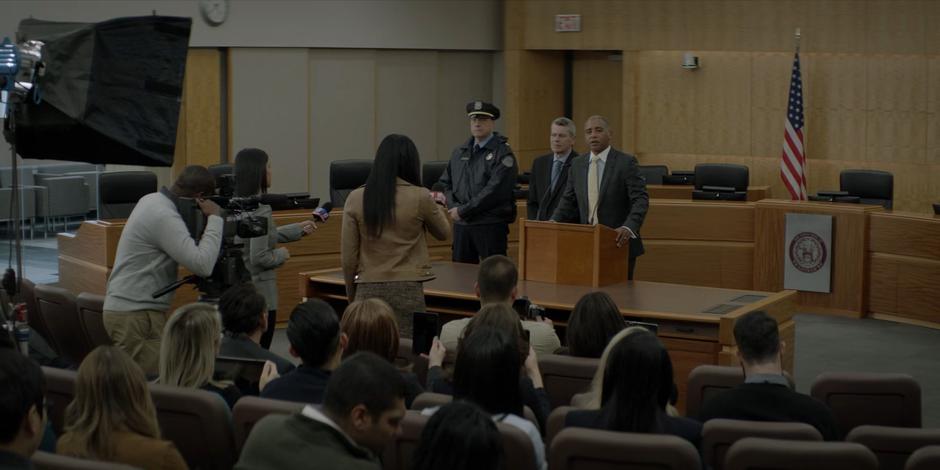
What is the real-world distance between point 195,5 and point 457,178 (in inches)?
194

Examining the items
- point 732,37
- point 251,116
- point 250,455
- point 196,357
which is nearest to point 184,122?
point 251,116

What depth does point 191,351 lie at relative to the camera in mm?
4234

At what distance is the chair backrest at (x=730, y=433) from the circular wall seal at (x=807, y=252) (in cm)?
627

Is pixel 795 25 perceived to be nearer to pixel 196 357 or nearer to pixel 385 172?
pixel 385 172

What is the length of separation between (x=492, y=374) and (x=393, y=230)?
267 centimetres

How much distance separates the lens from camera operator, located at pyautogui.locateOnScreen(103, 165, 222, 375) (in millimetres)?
5500

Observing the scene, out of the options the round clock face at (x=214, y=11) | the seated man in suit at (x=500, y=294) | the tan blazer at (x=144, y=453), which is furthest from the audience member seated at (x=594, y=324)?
the round clock face at (x=214, y=11)

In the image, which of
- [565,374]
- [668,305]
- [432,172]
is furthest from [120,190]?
[565,374]

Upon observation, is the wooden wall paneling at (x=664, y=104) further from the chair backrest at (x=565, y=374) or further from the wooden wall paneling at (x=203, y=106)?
the chair backrest at (x=565, y=374)

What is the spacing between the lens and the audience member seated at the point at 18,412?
2.80 m

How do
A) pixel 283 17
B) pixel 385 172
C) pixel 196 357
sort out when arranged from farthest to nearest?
pixel 283 17 < pixel 385 172 < pixel 196 357

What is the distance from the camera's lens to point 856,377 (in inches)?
180

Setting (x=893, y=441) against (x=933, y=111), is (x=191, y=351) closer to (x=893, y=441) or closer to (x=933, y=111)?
(x=893, y=441)

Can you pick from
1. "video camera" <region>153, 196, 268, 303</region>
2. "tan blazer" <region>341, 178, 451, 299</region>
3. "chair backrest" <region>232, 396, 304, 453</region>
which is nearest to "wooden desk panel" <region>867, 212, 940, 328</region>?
"tan blazer" <region>341, 178, 451, 299</region>
